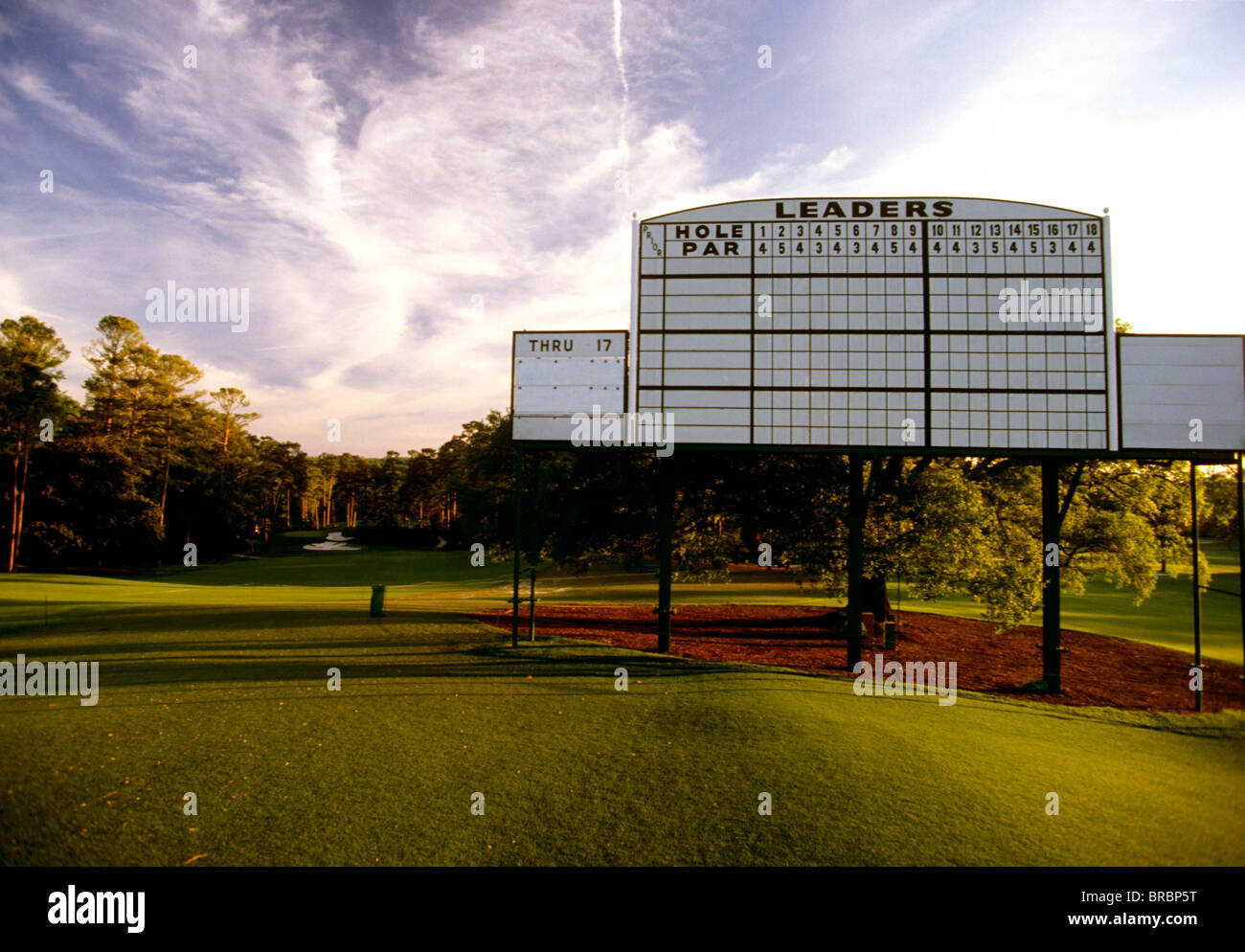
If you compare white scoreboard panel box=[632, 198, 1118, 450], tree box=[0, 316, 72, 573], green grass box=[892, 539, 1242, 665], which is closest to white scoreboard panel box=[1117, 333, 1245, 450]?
white scoreboard panel box=[632, 198, 1118, 450]

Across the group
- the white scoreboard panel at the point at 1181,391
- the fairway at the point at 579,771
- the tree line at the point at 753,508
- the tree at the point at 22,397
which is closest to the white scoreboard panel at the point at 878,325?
the white scoreboard panel at the point at 1181,391

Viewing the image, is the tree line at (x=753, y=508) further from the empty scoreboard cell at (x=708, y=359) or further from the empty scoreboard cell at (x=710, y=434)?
the empty scoreboard cell at (x=708, y=359)

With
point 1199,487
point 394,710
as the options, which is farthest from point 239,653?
point 1199,487

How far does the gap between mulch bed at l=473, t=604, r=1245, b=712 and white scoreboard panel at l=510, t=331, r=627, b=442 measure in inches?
251

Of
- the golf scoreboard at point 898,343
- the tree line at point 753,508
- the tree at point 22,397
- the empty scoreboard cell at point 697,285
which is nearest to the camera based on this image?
the golf scoreboard at point 898,343

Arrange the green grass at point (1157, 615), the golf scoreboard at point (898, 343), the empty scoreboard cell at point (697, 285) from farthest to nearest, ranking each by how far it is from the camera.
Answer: the green grass at point (1157, 615) → the empty scoreboard cell at point (697, 285) → the golf scoreboard at point (898, 343)

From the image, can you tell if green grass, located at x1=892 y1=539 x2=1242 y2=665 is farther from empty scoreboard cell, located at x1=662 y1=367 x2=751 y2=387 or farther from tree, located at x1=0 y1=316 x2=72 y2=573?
tree, located at x1=0 y1=316 x2=72 y2=573

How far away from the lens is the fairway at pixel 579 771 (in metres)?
5.46

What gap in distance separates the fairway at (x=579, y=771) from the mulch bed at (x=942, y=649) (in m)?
2.79

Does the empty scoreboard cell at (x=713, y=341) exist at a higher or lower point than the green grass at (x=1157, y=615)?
higher

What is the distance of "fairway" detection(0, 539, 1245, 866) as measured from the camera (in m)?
5.46
